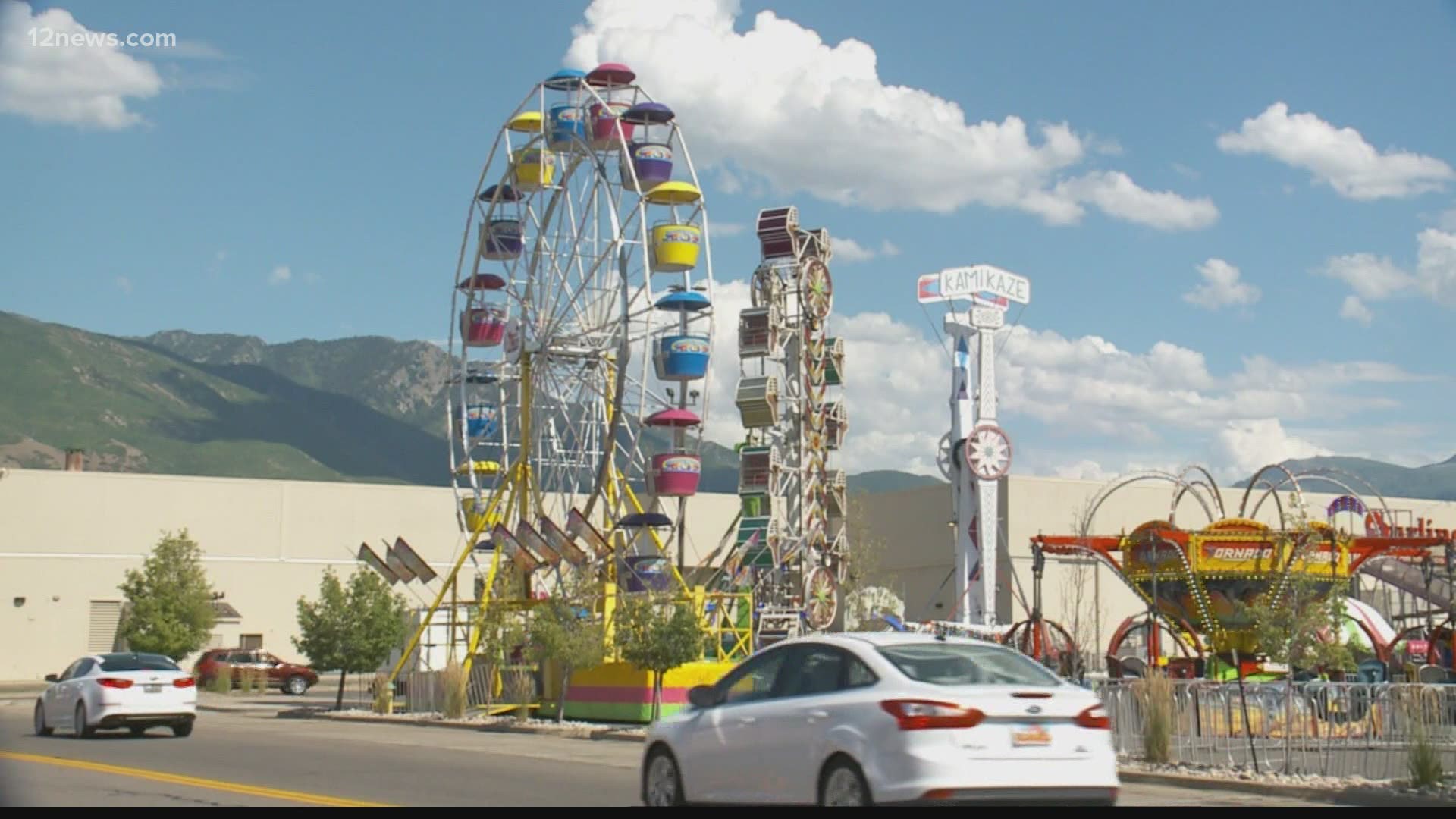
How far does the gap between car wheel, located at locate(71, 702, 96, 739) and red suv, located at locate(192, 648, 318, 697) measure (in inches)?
1222

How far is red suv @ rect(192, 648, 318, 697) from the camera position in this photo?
190 ft

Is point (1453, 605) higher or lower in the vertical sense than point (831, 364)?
lower

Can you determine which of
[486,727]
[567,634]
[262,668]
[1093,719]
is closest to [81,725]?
[486,727]

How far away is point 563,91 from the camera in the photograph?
46375mm

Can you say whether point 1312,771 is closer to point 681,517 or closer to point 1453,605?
point 1453,605

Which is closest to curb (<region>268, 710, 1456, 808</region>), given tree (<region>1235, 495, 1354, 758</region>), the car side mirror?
tree (<region>1235, 495, 1354, 758</region>)

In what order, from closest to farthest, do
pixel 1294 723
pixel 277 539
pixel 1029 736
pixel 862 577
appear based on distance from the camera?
pixel 1029 736, pixel 1294 723, pixel 862 577, pixel 277 539

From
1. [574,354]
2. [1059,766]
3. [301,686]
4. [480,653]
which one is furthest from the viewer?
[301,686]

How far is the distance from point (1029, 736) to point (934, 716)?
28.9 inches

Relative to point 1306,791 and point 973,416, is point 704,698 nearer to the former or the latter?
point 1306,791

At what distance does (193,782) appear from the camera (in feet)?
61.3

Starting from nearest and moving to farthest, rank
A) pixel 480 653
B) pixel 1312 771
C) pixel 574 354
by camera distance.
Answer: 1. pixel 1312 771
2. pixel 480 653
3. pixel 574 354
